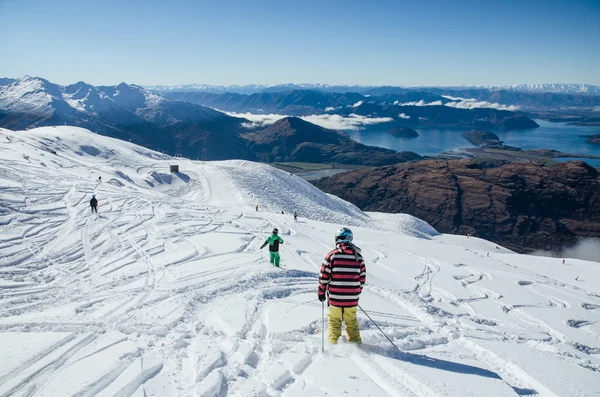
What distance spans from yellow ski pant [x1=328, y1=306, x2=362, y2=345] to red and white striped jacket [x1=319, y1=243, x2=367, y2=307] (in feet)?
0.51

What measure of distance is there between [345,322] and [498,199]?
159 metres

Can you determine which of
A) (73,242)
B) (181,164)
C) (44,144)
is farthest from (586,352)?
(44,144)

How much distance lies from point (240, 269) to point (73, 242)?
875cm

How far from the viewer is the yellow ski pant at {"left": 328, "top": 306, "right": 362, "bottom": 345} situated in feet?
20.5

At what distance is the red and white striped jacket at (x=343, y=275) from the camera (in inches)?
238

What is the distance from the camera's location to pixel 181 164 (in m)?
58.0

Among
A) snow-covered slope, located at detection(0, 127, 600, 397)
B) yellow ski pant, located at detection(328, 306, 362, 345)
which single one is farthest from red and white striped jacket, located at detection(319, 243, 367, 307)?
snow-covered slope, located at detection(0, 127, 600, 397)

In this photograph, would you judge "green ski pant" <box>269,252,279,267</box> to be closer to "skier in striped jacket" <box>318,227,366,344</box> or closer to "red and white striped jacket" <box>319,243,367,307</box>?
"skier in striped jacket" <box>318,227,366,344</box>

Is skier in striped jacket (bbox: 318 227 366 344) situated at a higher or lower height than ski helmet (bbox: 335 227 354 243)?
lower

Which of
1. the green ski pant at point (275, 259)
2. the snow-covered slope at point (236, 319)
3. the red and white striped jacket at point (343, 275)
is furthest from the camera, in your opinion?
the green ski pant at point (275, 259)

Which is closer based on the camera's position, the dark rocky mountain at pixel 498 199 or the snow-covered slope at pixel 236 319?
the snow-covered slope at pixel 236 319

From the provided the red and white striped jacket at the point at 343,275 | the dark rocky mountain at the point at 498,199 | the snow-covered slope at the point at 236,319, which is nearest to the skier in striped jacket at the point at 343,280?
the red and white striped jacket at the point at 343,275

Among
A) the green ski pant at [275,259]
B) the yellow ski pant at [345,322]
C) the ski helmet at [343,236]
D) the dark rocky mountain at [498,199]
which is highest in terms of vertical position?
the ski helmet at [343,236]

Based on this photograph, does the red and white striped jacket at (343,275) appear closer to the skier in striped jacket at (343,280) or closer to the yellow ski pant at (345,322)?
the skier in striped jacket at (343,280)
